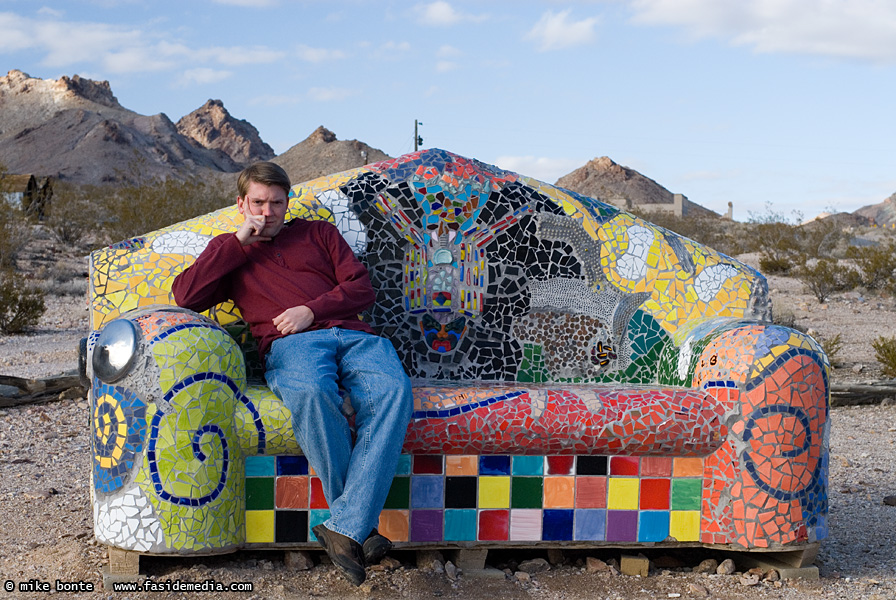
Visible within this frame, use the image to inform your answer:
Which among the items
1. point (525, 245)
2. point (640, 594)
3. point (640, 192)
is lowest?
point (640, 594)

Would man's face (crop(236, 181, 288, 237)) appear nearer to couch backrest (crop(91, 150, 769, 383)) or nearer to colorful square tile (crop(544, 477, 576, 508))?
couch backrest (crop(91, 150, 769, 383))

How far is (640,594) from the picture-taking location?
10.7ft

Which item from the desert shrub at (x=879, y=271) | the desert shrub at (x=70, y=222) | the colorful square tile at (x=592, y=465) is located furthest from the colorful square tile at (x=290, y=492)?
the desert shrub at (x=70, y=222)

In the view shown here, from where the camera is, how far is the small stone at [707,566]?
3504mm

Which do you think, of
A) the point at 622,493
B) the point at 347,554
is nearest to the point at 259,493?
the point at 347,554

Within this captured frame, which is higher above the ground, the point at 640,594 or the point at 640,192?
the point at 640,192

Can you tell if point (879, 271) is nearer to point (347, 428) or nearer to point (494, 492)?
point (494, 492)

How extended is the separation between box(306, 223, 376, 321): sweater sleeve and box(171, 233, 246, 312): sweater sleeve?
13.8 inches

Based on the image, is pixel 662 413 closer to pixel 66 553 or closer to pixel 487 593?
pixel 487 593

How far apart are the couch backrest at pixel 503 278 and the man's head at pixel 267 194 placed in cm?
33

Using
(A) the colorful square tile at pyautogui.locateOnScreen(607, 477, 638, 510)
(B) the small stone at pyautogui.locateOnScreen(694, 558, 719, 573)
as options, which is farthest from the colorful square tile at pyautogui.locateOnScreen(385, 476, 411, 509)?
(B) the small stone at pyautogui.locateOnScreen(694, 558, 719, 573)

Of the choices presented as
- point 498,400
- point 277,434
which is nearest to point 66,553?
point 277,434

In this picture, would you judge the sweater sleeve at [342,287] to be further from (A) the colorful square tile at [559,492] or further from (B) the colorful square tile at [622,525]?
(B) the colorful square tile at [622,525]

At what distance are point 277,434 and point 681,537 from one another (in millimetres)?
1537
